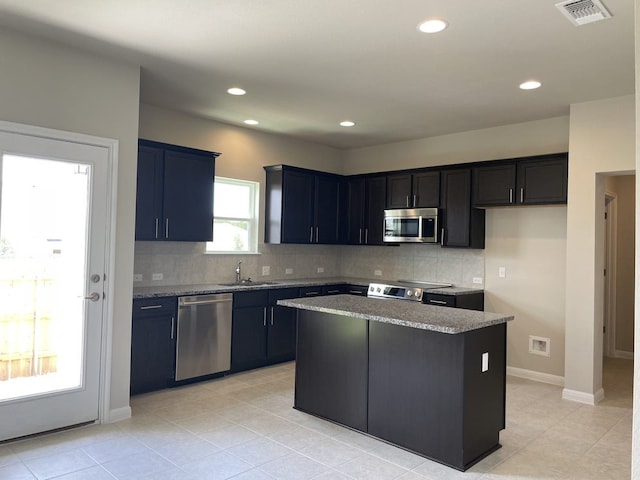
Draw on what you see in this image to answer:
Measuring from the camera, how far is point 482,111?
16.4ft

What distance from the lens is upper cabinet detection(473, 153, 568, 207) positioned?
483 cm

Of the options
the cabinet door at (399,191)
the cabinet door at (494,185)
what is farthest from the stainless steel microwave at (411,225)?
the cabinet door at (494,185)

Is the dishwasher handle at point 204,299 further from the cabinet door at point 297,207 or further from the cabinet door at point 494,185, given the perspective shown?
the cabinet door at point 494,185

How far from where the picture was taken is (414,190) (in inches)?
236

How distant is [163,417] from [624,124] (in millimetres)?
4766

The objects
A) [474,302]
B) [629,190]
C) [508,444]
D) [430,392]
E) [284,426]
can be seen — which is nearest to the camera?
[430,392]

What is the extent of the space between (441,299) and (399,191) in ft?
5.18

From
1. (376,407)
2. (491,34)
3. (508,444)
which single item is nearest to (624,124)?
(491,34)

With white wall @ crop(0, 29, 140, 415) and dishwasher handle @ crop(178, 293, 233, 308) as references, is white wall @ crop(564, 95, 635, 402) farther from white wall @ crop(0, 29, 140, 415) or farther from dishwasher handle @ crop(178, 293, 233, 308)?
white wall @ crop(0, 29, 140, 415)

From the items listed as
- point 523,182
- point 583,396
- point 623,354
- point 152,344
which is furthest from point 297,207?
point 623,354

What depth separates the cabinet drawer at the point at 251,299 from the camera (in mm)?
5102

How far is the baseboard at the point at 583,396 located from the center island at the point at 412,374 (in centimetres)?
160

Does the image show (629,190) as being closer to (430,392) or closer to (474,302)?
→ (474,302)

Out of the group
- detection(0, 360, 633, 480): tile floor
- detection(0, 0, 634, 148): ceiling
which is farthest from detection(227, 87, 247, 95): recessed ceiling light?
detection(0, 360, 633, 480): tile floor
